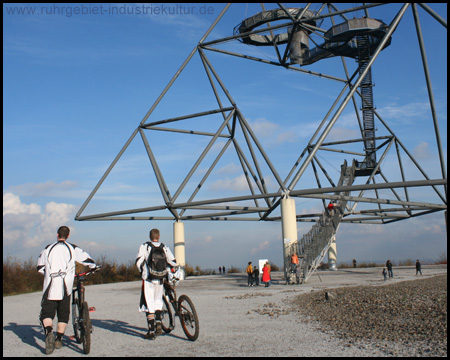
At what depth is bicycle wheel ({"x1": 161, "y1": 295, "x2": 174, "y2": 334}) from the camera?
7.89 metres

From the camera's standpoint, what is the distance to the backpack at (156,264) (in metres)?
7.63

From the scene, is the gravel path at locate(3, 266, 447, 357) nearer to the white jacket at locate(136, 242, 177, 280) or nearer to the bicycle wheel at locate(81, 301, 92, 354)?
the bicycle wheel at locate(81, 301, 92, 354)

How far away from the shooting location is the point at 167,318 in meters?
8.15

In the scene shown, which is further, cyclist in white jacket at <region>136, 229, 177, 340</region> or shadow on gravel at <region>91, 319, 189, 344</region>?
shadow on gravel at <region>91, 319, 189, 344</region>

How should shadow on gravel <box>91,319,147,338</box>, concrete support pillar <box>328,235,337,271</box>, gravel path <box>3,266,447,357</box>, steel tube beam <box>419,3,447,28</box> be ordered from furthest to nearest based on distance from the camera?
concrete support pillar <box>328,235,337,271</box> < steel tube beam <box>419,3,447,28</box> < shadow on gravel <box>91,319,147,338</box> < gravel path <box>3,266,447,357</box>

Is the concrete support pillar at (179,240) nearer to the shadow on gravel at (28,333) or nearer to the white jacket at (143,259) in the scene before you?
the shadow on gravel at (28,333)

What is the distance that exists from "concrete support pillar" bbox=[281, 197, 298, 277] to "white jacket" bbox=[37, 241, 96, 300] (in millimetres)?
16108

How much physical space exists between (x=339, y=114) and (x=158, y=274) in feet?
54.7

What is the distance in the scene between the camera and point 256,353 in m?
6.21

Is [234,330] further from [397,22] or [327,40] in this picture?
[327,40]

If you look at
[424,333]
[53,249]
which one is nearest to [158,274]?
[53,249]

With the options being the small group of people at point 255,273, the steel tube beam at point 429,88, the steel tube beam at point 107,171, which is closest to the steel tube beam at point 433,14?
the steel tube beam at point 429,88

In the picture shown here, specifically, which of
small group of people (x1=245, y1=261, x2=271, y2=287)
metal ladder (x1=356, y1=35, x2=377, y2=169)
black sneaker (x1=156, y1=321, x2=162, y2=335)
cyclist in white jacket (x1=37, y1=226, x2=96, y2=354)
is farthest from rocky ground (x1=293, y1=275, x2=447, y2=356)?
metal ladder (x1=356, y1=35, x2=377, y2=169)

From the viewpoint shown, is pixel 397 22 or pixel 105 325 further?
pixel 397 22
